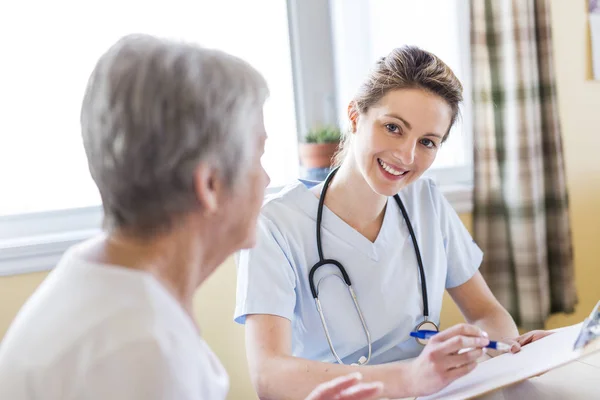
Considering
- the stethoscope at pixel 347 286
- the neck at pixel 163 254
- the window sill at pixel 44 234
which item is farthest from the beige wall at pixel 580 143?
the neck at pixel 163 254

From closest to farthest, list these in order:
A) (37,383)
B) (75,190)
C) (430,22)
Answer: (37,383)
(75,190)
(430,22)

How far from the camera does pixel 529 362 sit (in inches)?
39.8

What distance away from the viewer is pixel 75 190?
193 centimetres

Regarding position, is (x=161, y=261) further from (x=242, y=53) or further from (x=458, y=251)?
(x=242, y=53)

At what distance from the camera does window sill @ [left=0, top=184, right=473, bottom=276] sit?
164cm

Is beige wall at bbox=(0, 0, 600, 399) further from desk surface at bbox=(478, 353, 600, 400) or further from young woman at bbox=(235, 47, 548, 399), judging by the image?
desk surface at bbox=(478, 353, 600, 400)

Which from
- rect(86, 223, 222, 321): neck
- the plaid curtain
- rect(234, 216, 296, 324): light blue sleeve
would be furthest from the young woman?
the plaid curtain

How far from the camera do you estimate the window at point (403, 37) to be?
7.27ft

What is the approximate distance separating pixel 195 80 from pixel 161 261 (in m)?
0.20

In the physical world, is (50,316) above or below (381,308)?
above

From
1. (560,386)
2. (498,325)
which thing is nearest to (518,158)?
(498,325)

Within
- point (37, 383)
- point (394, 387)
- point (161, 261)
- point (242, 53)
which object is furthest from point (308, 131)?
point (37, 383)

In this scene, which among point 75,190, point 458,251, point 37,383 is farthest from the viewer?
point 75,190

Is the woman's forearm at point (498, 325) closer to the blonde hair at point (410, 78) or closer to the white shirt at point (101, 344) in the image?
the blonde hair at point (410, 78)
